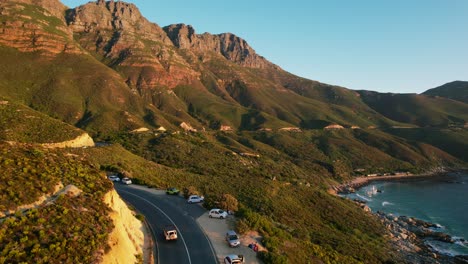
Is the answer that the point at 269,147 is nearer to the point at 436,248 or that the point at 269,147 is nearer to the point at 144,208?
the point at 436,248

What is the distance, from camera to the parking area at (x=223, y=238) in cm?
2624

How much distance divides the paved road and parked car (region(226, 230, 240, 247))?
1.78 meters

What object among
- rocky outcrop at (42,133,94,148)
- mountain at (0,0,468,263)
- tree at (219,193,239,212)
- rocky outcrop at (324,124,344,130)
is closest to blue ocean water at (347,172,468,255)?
mountain at (0,0,468,263)

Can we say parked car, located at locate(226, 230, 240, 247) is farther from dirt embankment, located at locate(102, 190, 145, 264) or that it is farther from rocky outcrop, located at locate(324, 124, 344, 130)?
rocky outcrop, located at locate(324, 124, 344, 130)

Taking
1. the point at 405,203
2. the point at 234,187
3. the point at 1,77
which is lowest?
the point at 405,203

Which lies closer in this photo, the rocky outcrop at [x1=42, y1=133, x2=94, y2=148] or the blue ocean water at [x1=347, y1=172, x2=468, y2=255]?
the rocky outcrop at [x1=42, y1=133, x2=94, y2=148]

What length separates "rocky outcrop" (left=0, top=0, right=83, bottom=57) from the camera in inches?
5910

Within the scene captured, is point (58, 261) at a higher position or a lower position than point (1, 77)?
lower

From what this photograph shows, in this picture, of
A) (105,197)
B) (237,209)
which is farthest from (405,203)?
(105,197)

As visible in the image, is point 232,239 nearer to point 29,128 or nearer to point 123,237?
point 123,237

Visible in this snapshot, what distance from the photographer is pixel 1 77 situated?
123m

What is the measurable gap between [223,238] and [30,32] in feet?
581

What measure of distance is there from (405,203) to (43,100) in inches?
5215

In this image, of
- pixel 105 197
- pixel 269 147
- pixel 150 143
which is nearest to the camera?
pixel 105 197
